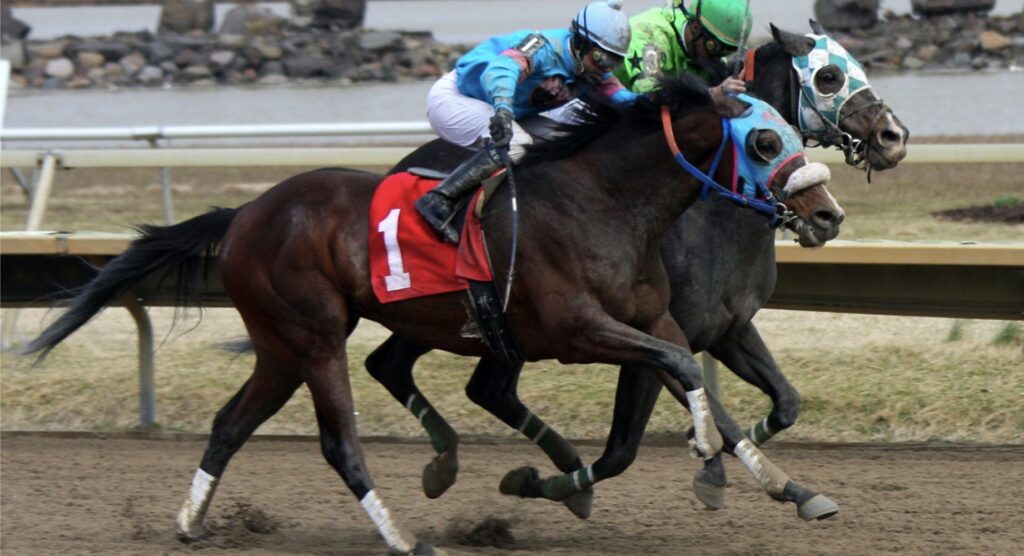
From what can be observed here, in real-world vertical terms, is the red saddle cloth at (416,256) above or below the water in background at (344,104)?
above

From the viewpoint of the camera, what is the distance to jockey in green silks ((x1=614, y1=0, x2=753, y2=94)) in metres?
5.55

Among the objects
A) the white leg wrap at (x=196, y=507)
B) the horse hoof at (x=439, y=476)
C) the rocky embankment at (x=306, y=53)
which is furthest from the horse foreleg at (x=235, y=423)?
the rocky embankment at (x=306, y=53)

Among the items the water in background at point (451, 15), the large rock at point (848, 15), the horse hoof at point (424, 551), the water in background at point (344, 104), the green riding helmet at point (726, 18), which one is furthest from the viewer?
the water in background at point (451, 15)

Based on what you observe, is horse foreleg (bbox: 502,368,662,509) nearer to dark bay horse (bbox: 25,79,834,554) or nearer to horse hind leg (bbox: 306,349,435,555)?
dark bay horse (bbox: 25,79,834,554)

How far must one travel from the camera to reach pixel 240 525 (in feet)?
18.5

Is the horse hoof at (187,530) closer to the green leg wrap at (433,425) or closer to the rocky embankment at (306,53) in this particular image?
the green leg wrap at (433,425)

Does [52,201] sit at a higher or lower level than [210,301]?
lower

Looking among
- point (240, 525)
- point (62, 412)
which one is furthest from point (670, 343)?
point (62, 412)

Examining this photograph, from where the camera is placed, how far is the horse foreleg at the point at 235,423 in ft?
17.8

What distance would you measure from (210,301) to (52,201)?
5860 millimetres

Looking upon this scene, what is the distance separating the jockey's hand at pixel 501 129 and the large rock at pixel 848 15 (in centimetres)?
1490

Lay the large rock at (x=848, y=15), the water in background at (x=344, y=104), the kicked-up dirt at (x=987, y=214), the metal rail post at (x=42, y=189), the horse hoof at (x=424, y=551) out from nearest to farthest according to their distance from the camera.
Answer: the horse hoof at (x=424, y=551)
the metal rail post at (x=42, y=189)
the kicked-up dirt at (x=987, y=214)
the water in background at (x=344, y=104)
the large rock at (x=848, y=15)

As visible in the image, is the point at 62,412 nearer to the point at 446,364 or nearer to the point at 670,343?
the point at 446,364

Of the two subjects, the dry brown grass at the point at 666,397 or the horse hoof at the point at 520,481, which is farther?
the dry brown grass at the point at 666,397
